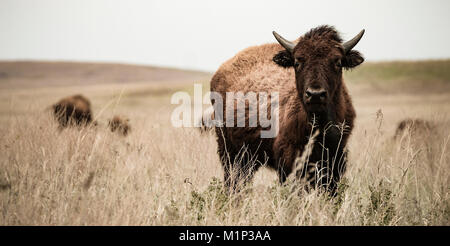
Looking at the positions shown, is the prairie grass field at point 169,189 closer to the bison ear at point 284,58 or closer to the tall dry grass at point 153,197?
the tall dry grass at point 153,197

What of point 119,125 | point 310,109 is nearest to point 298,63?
point 310,109

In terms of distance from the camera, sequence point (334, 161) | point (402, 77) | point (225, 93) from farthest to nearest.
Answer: point (402, 77) → point (225, 93) → point (334, 161)

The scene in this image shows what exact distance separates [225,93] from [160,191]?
2.45 m

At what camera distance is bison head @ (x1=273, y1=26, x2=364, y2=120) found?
416 cm

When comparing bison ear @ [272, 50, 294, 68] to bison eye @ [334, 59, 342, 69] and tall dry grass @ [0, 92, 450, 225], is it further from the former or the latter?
tall dry grass @ [0, 92, 450, 225]

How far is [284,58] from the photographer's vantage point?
16.7 ft

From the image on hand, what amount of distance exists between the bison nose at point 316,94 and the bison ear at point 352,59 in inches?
37.3

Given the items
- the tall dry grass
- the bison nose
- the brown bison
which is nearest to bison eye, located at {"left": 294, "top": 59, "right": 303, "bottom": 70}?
the bison nose

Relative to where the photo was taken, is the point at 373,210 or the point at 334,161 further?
the point at 334,161

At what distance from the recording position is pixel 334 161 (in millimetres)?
4445

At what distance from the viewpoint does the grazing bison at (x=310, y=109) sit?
430 centimetres

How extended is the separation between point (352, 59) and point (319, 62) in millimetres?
746

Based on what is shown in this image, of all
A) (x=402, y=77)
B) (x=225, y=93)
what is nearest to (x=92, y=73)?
(x=402, y=77)
